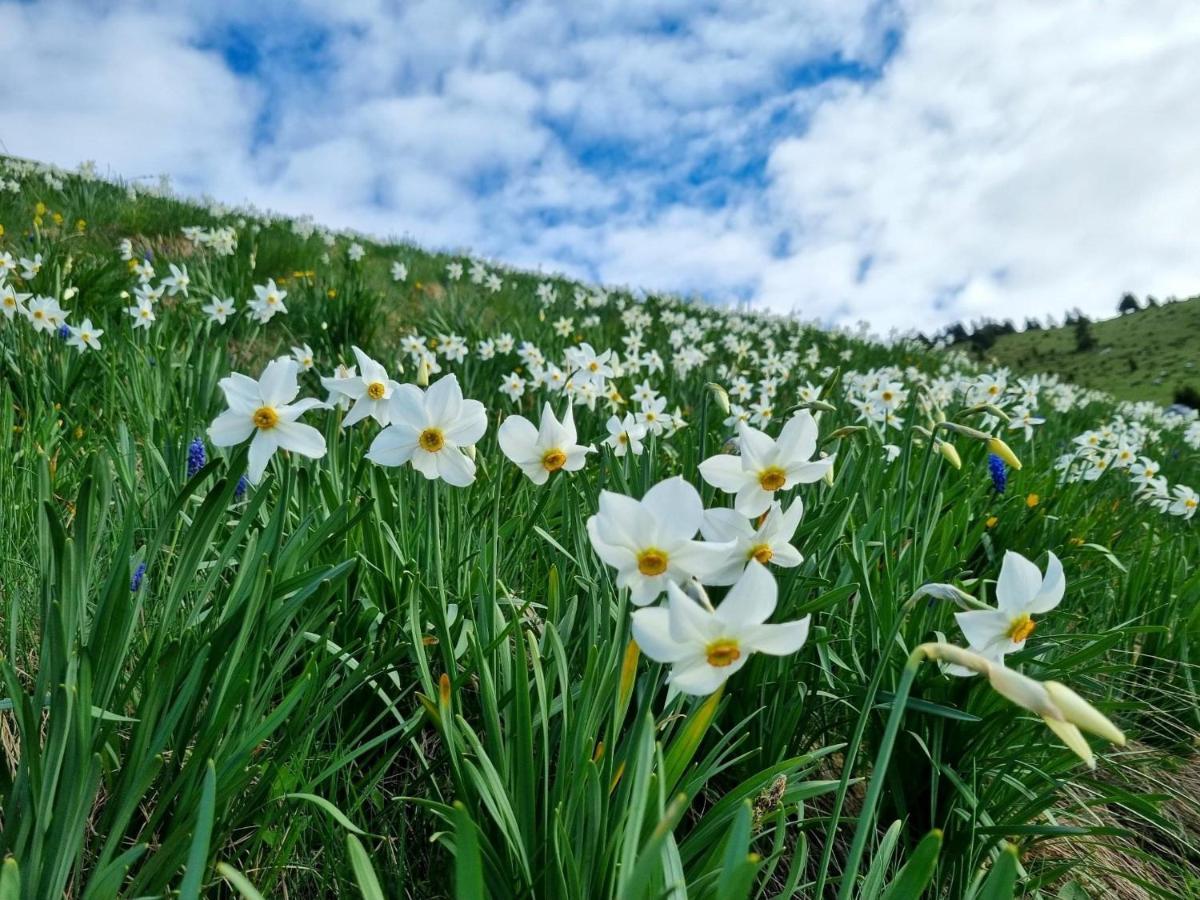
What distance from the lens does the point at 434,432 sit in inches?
65.9

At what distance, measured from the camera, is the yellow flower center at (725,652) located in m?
1.02

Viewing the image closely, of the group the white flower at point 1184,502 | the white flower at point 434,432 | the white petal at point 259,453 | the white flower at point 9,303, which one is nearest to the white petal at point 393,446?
the white flower at point 434,432

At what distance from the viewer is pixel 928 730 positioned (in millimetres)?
2037

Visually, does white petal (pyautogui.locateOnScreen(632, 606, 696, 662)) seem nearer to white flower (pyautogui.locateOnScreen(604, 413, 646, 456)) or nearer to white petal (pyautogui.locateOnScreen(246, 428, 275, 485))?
white petal (pyautogui.locateOnScreen(246, 428, 275, 485))

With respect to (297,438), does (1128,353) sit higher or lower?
higher

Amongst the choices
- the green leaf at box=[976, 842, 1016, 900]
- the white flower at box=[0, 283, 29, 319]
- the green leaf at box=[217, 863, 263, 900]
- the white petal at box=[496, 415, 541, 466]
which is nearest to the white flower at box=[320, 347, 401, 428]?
the white petal at box=[496, 415, 541, 466]

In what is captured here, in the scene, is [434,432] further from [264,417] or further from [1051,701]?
[1051,701]

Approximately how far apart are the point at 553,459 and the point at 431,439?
271 millimetres

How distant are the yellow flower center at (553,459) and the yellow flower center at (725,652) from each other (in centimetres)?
75

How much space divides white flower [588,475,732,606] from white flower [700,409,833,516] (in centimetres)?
37

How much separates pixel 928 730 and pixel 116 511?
8.60 ft

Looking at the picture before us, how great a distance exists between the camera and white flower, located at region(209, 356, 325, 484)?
1.70 m

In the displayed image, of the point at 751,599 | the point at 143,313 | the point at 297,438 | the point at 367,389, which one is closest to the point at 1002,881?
the point at 751,599

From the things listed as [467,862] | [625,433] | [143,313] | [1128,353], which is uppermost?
[1128,353]
